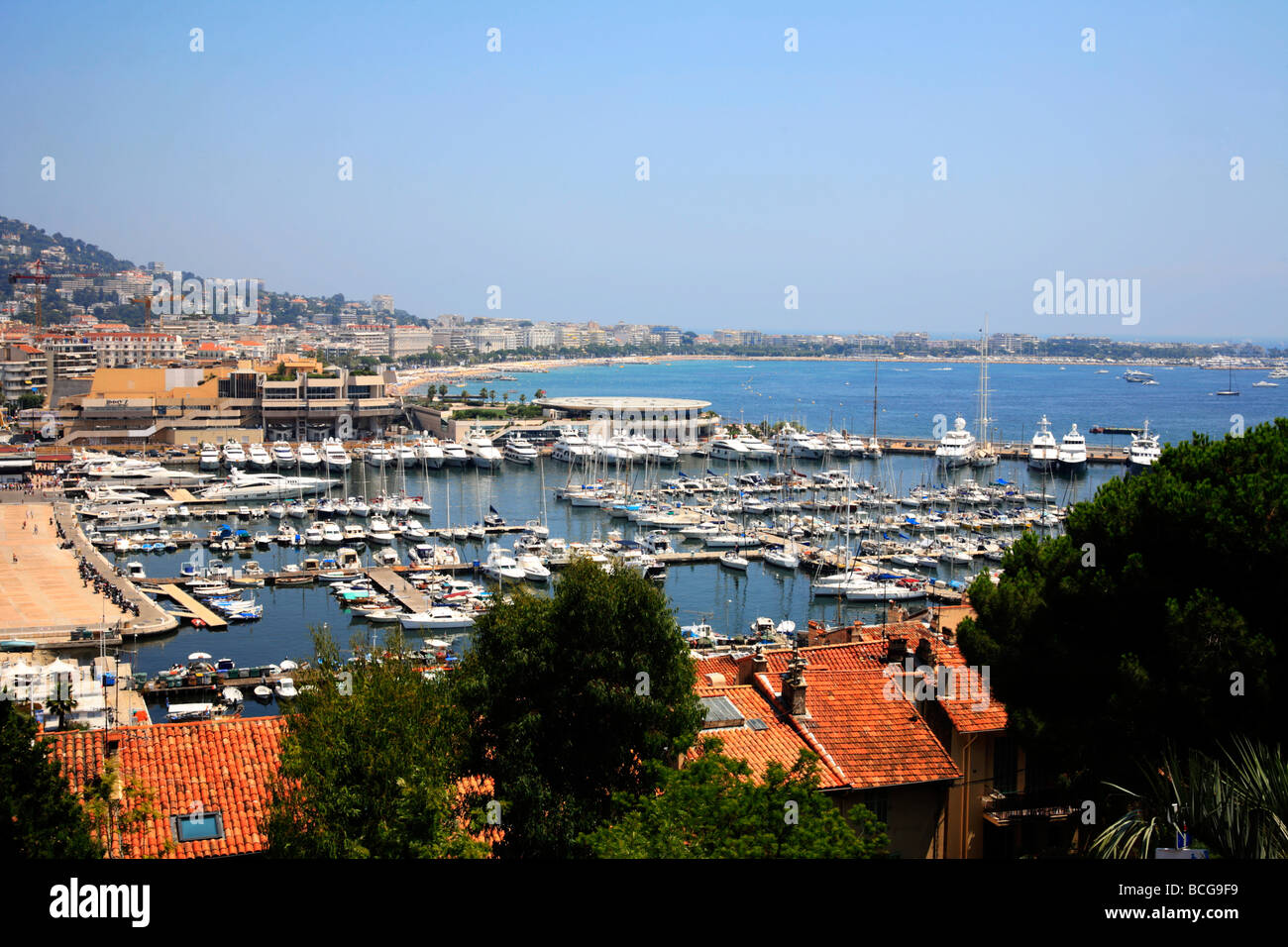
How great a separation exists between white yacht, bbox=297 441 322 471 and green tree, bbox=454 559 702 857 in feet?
149

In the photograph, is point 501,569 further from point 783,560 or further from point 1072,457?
point 1072,457

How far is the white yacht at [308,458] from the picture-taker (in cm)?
5131

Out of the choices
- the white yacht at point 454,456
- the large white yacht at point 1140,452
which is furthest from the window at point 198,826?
the large white yacht at point 1140,452

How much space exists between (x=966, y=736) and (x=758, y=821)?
383 cm

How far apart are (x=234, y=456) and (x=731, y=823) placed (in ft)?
164

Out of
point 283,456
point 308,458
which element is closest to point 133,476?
point 308,458

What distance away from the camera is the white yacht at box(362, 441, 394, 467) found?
174 feet

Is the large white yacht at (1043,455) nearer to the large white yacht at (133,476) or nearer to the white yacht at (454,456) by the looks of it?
the white yacht at (454,456)

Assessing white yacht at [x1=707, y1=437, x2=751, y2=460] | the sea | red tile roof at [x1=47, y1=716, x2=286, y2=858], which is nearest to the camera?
red tile roof at [x1=47, y1=716, x2=286, y2=858]

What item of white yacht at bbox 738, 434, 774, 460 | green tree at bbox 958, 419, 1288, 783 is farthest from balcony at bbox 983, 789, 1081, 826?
white yacht at bbox 738, 434, 774, 460

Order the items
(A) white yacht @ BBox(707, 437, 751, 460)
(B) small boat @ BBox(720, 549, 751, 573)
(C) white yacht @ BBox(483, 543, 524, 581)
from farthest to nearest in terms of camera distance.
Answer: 1. (A) white yacht @ BBox(707, 437, 751, 460)
2. (B) small boat @ BBox(720, 549, 751, 573)
3. (C) white yacht @ BBox(483, 543, 524, 581)

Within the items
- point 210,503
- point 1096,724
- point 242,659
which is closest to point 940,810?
point 1096,724

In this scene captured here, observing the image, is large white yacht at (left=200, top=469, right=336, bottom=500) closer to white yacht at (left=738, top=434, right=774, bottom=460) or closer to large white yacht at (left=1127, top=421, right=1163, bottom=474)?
white yacht at (left=738, top=434, right=774, bottom=460)

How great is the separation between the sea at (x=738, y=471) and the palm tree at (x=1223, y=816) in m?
10.6
